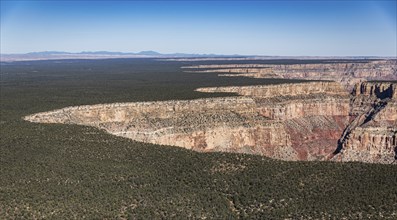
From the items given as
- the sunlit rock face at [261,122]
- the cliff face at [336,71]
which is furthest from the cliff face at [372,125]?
the cliff face at [336,71]

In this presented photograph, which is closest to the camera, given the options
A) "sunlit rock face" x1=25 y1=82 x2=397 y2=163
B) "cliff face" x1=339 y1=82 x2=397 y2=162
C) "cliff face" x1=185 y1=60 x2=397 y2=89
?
"sunlit rock face" x1=25 y1=82 x2=397 y2=163

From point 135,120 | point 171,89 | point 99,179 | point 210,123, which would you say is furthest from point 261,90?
point 99,179

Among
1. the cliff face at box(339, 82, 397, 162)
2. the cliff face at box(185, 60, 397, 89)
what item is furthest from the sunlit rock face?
the cliff face at box(185, 60, 397, 89)

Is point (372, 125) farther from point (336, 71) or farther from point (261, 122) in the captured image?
point (336, 71)

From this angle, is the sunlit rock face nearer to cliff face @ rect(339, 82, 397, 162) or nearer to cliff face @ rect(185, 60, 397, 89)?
cliff face @ rect(339, 82, 397, 162)

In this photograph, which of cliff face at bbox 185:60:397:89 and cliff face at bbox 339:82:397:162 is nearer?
cliff face at bbox 339:82:397:162

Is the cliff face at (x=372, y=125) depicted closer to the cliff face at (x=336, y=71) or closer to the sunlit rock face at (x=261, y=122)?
the sunlit rock face at (x=261, y=122)

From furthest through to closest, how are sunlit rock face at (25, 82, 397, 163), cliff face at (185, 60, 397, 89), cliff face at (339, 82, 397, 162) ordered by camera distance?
1. cliff face at (185, 60, 397, 89)
2. cliff face at (339, 82, 397, 162)
3. sunlit rock face at (25, 82, 397, 163)

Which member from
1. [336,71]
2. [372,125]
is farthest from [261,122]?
[336,71]
